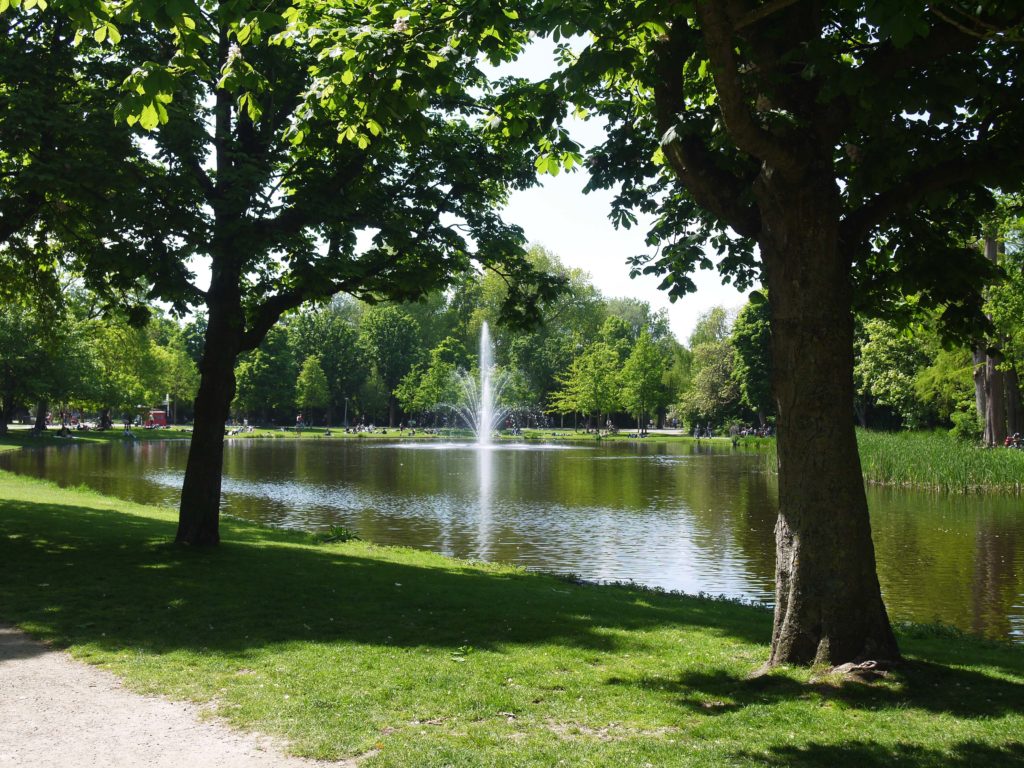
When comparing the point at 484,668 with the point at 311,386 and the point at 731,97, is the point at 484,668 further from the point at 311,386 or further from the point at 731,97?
the point at 311,386

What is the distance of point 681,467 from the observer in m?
42.9

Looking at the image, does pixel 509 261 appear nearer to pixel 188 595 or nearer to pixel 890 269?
pixel 890 269

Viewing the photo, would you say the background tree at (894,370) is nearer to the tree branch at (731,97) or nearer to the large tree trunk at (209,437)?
the large tree trunk at (209,437)

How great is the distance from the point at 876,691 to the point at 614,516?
1796 cm

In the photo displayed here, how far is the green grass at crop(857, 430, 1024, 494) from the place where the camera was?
2888cm

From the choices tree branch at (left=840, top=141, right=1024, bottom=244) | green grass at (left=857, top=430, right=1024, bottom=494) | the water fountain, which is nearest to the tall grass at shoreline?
green grass at (left=857, top=430, right=1024, bottom=494)

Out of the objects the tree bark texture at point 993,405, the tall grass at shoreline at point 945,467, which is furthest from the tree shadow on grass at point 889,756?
the tree bark texture at point 993,405

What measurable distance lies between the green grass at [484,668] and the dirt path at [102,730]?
0.23 meters

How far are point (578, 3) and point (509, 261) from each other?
338 inches

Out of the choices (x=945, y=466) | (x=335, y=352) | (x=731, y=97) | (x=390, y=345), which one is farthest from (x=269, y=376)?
(x=731, y=97)

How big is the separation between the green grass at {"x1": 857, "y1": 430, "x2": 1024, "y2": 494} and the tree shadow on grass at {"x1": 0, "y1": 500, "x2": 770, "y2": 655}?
70.8ft

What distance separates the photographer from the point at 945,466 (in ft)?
98.6

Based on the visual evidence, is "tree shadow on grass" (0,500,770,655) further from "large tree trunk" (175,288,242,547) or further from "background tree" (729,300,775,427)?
"background tree" (729,300,775,427)

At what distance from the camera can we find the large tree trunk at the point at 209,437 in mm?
13156
